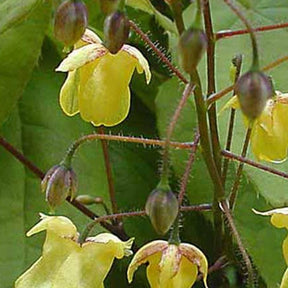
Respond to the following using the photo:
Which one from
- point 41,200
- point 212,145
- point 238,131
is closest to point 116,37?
point 212,145

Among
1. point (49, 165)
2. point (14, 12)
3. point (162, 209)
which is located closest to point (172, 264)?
point (162, 209)

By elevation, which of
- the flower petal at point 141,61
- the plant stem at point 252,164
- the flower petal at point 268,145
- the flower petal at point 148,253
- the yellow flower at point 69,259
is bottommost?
the yellow flower at point 69,259

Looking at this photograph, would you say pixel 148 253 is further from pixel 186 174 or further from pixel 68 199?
pixel 68 199

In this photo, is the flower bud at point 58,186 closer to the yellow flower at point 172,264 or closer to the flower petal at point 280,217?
the yellow flower at point 172,264

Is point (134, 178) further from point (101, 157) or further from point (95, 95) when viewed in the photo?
point (95, 95)

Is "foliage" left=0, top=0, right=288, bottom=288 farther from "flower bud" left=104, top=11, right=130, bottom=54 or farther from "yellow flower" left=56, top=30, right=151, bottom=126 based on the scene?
"flower bud" left=104, top=11, right=130, bottom=54

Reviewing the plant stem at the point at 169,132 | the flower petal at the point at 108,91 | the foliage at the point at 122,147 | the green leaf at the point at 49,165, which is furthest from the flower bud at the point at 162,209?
the green leaf at the point at 49,165
